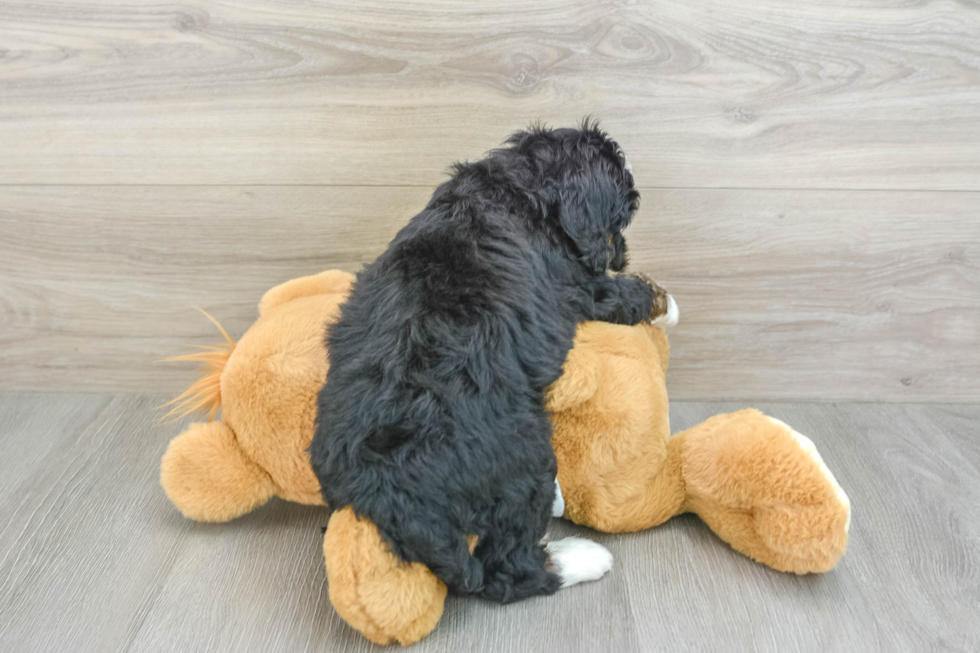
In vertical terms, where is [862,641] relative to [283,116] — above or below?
below

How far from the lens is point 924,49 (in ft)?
3.48

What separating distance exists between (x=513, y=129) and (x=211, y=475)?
0.70 meters

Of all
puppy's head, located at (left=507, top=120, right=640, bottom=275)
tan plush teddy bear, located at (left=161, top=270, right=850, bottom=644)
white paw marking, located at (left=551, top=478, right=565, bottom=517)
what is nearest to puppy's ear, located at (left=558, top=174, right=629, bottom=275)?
puppy's head, located at (left=507, top=120, right=640, bottom=275)

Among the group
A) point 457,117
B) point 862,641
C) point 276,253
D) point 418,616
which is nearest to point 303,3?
point 457,117

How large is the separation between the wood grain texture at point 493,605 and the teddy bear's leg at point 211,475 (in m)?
0.08

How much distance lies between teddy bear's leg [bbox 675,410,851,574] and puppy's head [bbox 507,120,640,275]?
28 centimetres

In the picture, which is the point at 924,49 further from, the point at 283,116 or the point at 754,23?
the point at 283,116

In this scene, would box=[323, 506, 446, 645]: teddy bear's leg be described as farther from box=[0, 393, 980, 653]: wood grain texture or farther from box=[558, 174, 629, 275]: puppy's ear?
box=[558, 174, 629, 275]: puppy's ear

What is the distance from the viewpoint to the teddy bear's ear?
79cm

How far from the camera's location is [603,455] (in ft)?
2.78

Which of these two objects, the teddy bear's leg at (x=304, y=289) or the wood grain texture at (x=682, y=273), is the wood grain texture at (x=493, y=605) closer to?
the wood grain texture at (x=682, y=273)

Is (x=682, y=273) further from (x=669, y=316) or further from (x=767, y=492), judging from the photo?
(x=767, y=492)

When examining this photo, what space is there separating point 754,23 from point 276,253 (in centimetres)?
89

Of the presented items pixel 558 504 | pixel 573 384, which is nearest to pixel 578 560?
pixel 558 504
